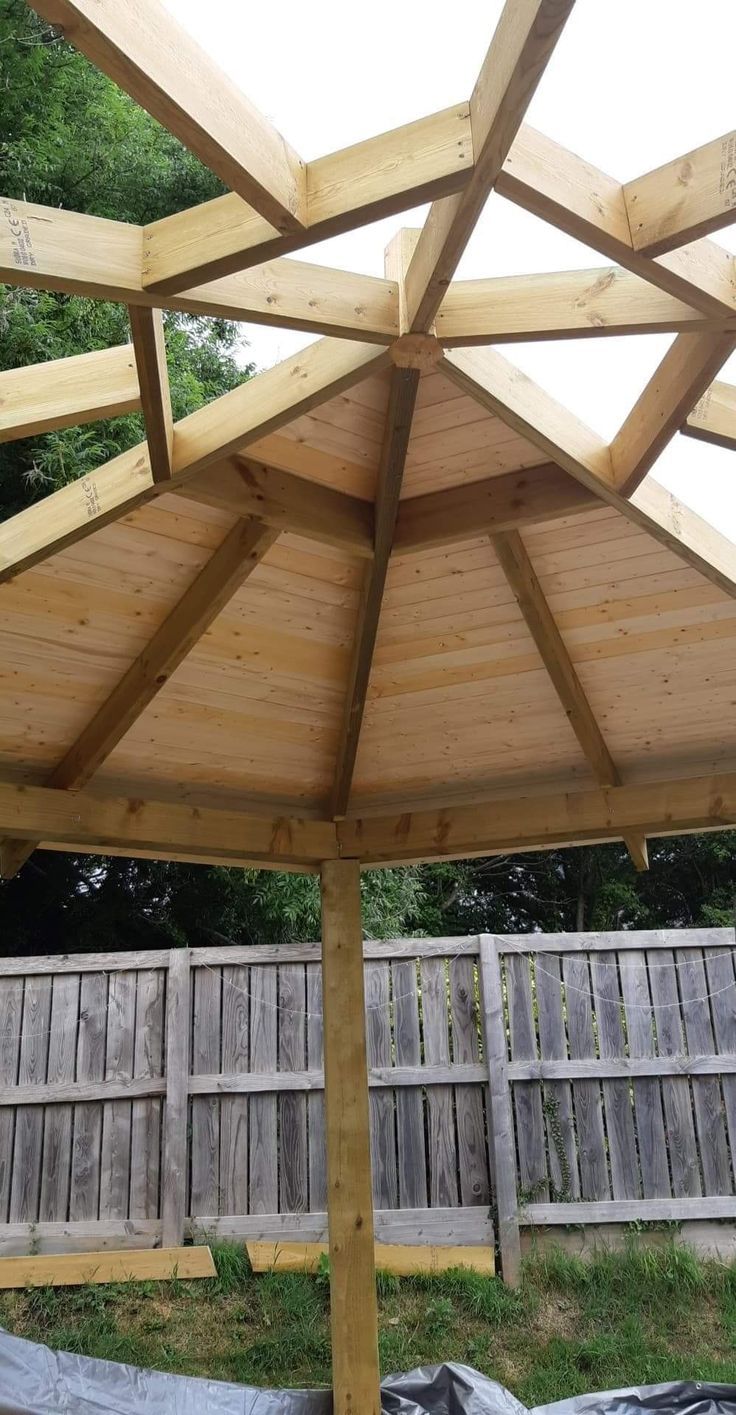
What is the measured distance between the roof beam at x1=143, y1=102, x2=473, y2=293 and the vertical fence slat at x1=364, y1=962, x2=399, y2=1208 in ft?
16.6

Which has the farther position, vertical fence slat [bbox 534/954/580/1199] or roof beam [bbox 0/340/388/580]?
vertical fence slat [bbox 534/954/580/1199]

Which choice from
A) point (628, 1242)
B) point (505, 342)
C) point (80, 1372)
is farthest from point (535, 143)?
point (628, 1242)

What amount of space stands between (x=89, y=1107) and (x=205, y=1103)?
0.70m

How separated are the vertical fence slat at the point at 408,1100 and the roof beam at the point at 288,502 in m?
3.84

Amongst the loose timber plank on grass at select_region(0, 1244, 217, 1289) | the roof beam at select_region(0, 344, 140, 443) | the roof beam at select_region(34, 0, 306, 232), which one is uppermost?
the roof beam at select_region(0, 344, 140, 443)

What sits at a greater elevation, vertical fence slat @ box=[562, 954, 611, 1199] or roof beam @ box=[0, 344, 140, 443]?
roof beam @ box=[0, 344, 140, 443]

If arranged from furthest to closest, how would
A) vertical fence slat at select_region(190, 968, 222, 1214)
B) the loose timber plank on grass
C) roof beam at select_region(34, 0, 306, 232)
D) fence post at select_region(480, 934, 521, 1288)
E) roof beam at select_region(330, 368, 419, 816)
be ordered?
vertical fence slat at select_region(190, 968, 222, 1214), fence post at select_region(480, 934, 521, 1288), the loose timber plank on grass, roof beam at select_region(330, 368, 419, 816), roof beam at select_region(34, 0, 306, 232)

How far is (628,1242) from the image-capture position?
6379mm

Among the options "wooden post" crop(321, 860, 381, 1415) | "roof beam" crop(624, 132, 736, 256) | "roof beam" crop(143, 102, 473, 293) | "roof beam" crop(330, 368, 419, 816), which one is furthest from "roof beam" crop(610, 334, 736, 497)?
"wooden post" crop(321, 860, 381, 1415)

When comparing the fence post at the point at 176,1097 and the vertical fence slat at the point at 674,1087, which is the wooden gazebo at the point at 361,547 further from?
the vertical fence slat at the point at 674,1087

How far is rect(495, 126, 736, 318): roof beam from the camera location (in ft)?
6.64

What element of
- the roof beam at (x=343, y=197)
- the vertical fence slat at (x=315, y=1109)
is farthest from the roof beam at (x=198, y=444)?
the vertical fence slat at (x=315, y=1109)

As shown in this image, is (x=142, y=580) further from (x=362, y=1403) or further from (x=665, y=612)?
(x=362, y=1403)

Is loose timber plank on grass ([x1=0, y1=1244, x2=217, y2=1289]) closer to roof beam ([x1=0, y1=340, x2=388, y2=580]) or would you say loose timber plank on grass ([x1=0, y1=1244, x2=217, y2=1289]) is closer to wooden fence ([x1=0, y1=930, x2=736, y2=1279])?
wooden fence ([x1=0, y1=930, x2=736, y2=1279])
